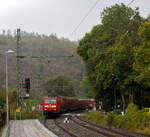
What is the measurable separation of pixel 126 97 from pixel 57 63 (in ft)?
221

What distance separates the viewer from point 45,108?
143 ft

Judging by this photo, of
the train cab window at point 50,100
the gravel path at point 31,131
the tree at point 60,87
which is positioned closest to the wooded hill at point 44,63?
the tree at point 60,87

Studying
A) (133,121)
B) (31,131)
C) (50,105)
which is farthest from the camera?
(50,105)

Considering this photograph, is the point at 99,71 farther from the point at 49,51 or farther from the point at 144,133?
the point at 49,51

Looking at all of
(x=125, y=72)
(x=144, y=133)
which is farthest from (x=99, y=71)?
(x=144, y=133)

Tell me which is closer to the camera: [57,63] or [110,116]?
[110,116]

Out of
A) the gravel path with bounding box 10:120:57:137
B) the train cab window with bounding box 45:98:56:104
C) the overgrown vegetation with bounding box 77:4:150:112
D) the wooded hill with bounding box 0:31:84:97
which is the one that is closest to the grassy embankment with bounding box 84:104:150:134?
the overgrown vegetation with bounding box 77:4:150:112

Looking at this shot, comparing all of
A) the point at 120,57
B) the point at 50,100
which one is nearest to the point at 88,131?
the point at 120,57

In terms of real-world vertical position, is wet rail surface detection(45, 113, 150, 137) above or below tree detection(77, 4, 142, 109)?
below

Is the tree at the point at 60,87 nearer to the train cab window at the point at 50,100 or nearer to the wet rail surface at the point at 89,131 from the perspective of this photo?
the train cab window at the point at 50,100

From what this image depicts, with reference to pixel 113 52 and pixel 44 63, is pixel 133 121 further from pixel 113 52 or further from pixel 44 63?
pixel 44 63

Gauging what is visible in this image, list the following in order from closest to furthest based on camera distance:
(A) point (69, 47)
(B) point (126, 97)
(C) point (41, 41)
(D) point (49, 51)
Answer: (B) point (126, 97) → (D) point (49, 51) → (A) point (69, 47) → (C) point (41, 41)

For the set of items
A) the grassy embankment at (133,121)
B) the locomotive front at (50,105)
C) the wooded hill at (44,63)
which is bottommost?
the grassy embankment at (133,121)

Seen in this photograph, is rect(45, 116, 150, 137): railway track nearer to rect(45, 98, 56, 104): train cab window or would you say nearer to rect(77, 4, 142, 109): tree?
rect(77, 4, 142, 109): tree
